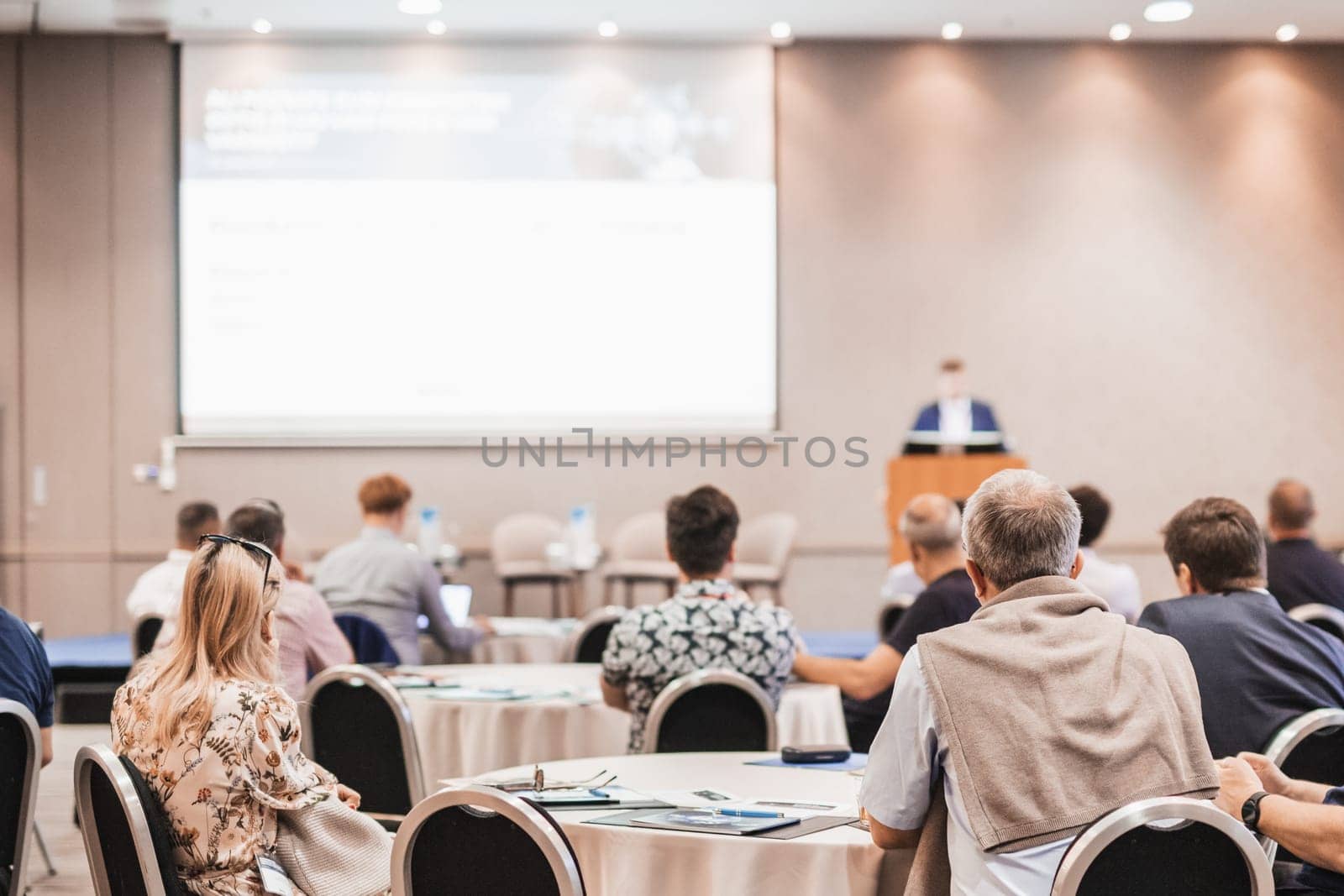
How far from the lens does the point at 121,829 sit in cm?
230

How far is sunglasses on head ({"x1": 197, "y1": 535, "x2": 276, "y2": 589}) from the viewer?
2.46 m

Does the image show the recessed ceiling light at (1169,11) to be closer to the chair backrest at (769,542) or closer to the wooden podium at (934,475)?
the wooden podium at (934,475)

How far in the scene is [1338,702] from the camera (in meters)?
2.93

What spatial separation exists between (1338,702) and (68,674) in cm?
721

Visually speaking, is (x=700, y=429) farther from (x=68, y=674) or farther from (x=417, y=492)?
(x=68, y=674)

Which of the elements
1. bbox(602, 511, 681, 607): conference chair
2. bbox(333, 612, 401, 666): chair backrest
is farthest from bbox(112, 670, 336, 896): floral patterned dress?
bbox(602, 511, 681, 607): conference chair

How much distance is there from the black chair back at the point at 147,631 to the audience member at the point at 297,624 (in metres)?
1.19

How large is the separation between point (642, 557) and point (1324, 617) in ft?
16.4

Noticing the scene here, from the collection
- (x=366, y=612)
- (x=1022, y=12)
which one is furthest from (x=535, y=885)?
(x=1022, y=12)

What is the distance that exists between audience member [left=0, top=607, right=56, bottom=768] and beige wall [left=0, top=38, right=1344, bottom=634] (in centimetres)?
644

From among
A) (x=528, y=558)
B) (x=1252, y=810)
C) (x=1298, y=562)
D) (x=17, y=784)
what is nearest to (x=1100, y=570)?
(x=1298, y=562)

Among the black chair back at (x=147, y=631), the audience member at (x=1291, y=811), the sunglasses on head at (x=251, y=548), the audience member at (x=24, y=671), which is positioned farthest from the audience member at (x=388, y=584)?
the audience member at (x=1291, y=811)

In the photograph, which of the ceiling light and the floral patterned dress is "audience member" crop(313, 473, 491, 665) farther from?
the ceiling light

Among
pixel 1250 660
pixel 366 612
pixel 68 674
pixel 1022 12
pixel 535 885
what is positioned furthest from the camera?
pixel 1022 12
